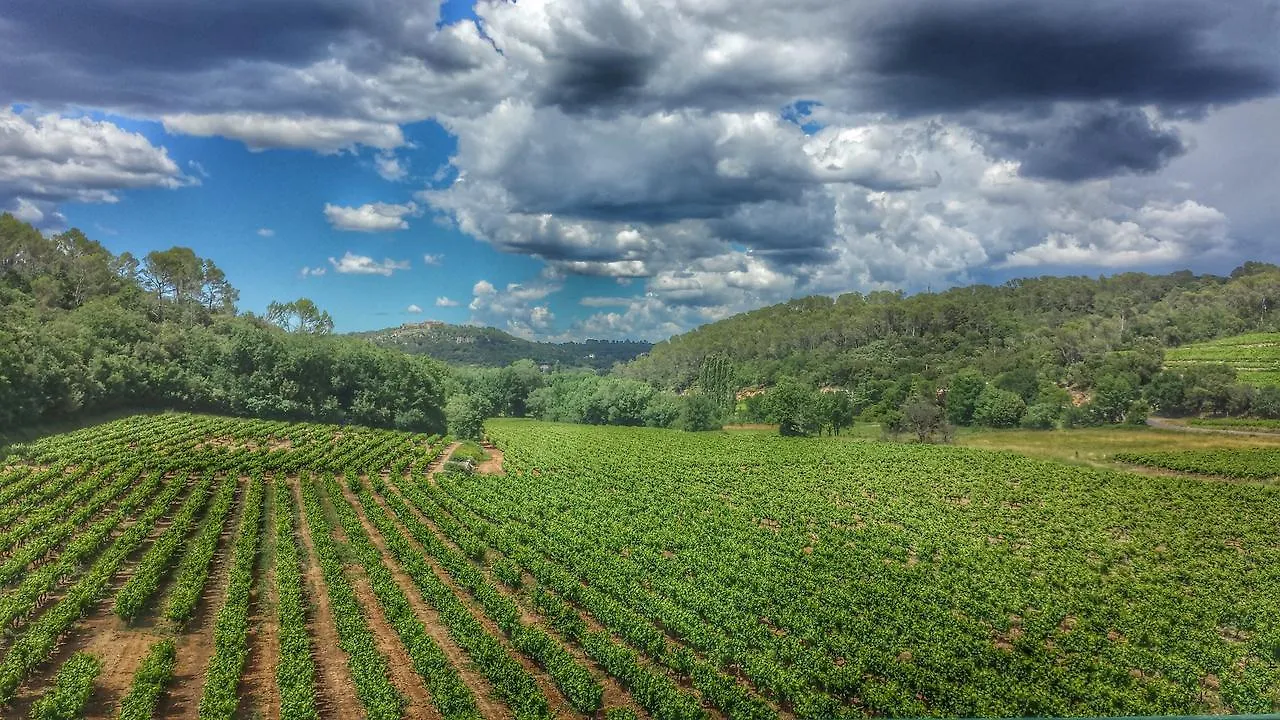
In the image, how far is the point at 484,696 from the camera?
46.6ft

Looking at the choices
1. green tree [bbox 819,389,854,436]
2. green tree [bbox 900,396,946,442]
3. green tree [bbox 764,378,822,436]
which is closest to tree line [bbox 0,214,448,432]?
green tree [bbox 764,378,822,436]

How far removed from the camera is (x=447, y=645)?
16.8 m

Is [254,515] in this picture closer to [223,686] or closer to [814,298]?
[223,686]

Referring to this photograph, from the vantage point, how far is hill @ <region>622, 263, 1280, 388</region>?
74875mm

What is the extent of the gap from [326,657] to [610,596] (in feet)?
25.7

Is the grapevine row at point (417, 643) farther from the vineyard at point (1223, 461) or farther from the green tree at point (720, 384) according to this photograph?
the green tree at point (720, 384)

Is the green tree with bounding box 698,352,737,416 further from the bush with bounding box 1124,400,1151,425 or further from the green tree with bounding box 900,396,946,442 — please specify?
the bush with bounding box 1124,400,1151,425

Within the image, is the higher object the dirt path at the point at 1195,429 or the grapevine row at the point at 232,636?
the dirt path at the point at 1195,429

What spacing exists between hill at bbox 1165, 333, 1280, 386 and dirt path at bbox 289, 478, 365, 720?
56.0 metres

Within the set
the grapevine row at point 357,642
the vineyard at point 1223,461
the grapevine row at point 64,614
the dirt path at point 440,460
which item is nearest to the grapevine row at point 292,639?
the grapevine row at point 357,642

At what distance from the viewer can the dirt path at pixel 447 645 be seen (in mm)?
13820

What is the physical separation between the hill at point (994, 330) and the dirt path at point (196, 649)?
65.5 metres

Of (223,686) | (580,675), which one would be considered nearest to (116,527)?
(223,686)

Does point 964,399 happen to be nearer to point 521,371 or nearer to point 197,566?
point 521,371
